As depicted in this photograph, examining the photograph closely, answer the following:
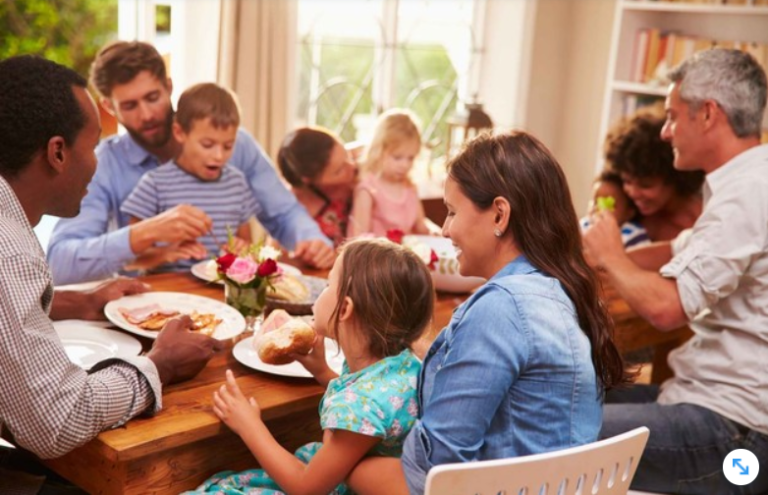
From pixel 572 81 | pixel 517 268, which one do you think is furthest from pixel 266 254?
pixel 572 81

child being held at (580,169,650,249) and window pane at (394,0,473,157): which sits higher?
window pane at (394,0,473,157)

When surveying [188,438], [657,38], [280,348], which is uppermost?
[657,38]

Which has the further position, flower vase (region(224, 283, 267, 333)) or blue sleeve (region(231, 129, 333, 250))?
blue sleeve (region(231, 129, 333, 250))

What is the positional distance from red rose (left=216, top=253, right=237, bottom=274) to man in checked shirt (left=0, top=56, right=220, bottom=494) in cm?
19

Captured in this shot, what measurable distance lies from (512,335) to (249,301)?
0.83 m

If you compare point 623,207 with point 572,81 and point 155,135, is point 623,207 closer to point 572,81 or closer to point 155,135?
point 155,135

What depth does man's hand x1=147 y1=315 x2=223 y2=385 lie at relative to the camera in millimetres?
1684

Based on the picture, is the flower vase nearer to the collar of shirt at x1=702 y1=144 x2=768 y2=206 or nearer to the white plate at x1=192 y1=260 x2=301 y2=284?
the white plate at x1=192 y1=260 x2=301 y2=284

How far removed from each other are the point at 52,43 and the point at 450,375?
3224mm

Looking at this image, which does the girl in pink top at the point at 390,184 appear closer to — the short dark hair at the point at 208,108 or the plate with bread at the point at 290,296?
the short dark hair at the point at 208,108

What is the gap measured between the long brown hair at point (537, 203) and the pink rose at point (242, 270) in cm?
64

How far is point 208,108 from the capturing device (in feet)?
8.34

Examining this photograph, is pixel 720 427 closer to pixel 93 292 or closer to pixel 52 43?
pixel 93 292

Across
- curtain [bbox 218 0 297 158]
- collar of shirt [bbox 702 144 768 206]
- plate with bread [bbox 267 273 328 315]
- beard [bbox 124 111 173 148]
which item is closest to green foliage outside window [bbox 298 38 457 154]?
curtain [bbox 218 0 297 158]
